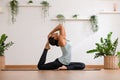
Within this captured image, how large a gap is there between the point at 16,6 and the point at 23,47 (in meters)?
0.96

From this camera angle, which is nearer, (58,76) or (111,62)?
(58,76)

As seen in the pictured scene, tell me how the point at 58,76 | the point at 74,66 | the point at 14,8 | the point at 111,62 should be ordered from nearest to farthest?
the point at 58,76 → the point at 74,66 → the point at 111,62 → the point at 14,8

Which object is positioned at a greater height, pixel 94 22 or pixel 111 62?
pixel 94 22

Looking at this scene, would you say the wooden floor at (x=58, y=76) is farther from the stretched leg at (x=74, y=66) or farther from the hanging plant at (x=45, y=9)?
the hanging plant at (x=45, y=9)

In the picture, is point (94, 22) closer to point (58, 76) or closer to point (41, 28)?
point (41, 28)

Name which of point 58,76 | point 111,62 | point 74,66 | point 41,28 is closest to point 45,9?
point 41,28

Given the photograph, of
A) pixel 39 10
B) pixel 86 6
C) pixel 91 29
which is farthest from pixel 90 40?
pixel 39 10

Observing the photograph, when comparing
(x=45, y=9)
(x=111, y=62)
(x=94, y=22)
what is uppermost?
(x=45, y=9)

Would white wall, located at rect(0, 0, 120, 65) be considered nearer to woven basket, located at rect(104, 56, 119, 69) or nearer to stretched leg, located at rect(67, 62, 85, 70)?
woven basket, located at rect(104, 56, 119, 69)

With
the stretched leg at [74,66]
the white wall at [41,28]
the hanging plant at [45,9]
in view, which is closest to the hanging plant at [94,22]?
the white wall at [41,28]

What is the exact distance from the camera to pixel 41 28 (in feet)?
24.6

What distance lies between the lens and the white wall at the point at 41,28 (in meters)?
7.49

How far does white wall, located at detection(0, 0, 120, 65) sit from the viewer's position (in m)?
7.49

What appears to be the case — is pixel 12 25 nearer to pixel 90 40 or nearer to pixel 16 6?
pixel 16 6
